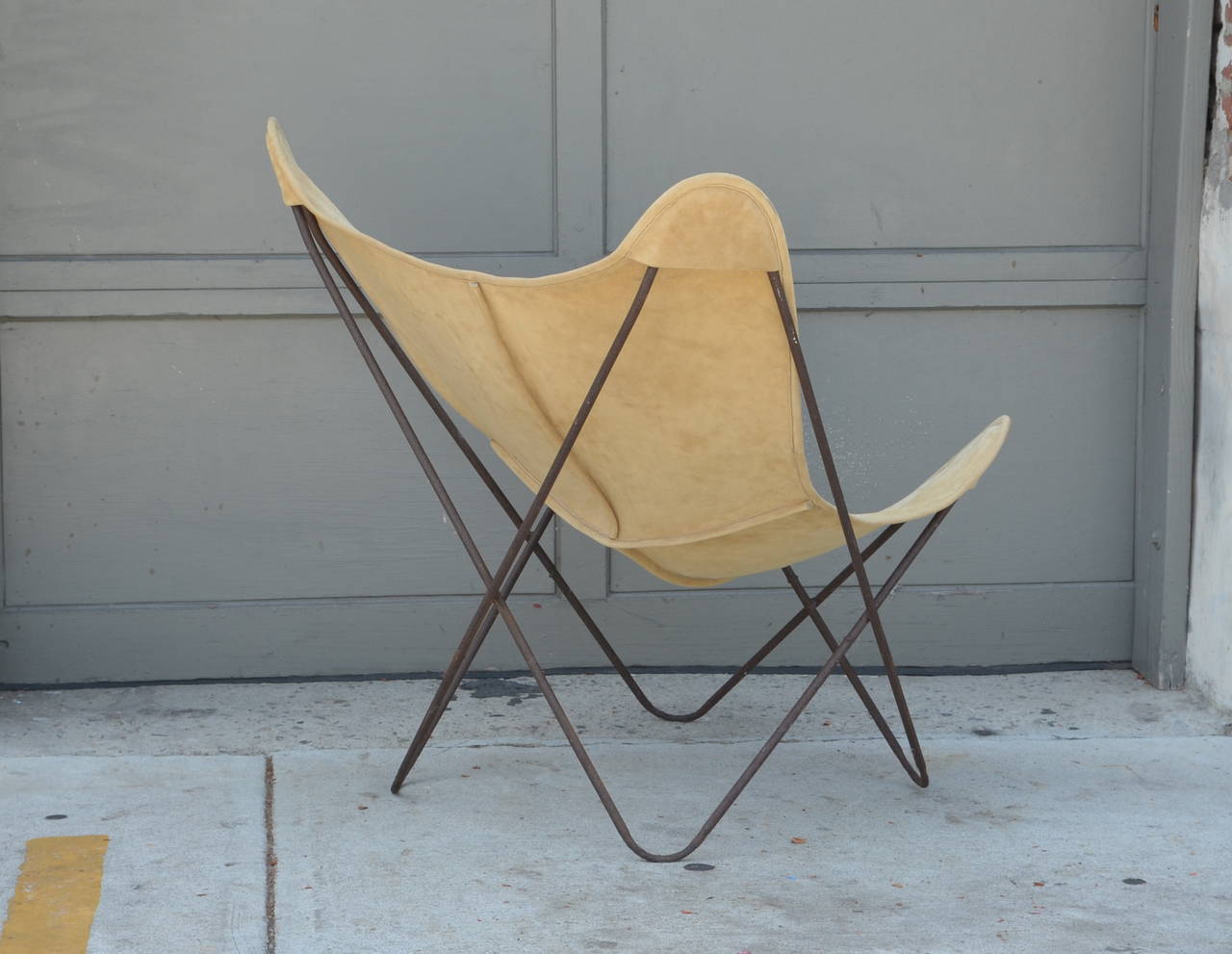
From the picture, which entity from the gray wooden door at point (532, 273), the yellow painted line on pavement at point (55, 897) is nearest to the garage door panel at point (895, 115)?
the gray wooden door at point (532, 273)

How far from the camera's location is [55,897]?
2365 mm

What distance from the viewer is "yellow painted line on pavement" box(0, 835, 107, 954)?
222 cm

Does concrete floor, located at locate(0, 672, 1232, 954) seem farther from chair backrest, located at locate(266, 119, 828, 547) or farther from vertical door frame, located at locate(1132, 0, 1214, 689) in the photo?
chair backrest, located at locate(266, 119, 828, 547)

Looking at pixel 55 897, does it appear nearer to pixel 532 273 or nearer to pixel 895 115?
pixel 532 273

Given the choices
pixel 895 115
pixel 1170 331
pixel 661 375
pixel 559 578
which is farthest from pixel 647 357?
pixel 1170 331

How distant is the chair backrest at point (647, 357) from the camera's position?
217cm

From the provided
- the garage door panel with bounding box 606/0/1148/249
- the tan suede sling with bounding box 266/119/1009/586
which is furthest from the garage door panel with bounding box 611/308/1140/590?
the tan suede sling with bounding box 266/119/1009/586

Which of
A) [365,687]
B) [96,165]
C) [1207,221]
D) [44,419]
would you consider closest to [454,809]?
[365,687]

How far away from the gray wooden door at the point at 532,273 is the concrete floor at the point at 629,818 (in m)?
0.21

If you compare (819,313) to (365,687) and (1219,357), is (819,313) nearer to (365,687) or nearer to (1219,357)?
(1219,357)

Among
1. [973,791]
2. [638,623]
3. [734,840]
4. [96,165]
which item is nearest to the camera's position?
[734,840]

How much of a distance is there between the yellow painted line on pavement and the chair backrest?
1034mm

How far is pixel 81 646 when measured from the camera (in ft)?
11.4

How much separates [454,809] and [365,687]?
0.81 metres
